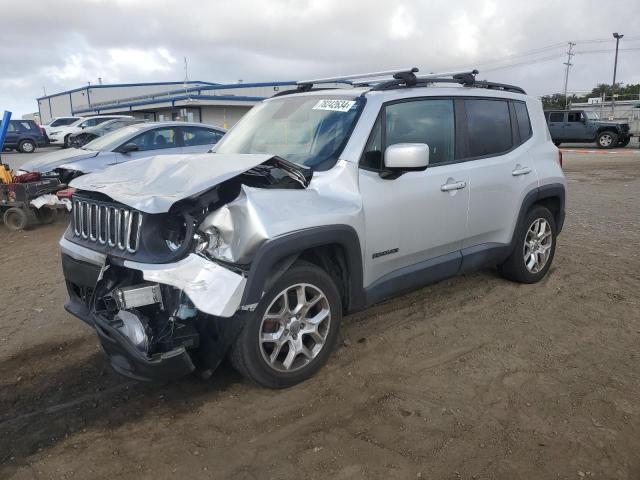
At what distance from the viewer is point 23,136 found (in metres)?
26.7

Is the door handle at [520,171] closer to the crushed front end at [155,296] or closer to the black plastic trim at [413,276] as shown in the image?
the black plastic trim at [413,276]

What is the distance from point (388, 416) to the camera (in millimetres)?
3051

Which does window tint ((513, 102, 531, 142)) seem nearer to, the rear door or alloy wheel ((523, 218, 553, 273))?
the rear door

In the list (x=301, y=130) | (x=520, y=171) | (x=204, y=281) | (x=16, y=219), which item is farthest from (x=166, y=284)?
(x=16, y=219)

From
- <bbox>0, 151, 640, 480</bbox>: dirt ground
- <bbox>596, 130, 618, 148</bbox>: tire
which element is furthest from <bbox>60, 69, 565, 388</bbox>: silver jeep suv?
<bbox>596, 130, 618, 148</bbox>: tire

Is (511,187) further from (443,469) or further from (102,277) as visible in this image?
(102,277)

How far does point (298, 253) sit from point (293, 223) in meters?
0.20

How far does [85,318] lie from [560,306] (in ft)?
12.9

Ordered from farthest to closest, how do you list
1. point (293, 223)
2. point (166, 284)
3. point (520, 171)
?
1. point (520, 171)
2. point (293, 223)
3. point (166, 284)

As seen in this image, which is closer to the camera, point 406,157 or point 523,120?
point 406,157

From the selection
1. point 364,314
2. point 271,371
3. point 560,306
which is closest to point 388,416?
point 271,371

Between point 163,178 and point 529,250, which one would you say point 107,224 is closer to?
point 163,178

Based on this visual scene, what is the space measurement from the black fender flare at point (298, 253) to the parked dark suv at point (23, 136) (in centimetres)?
2813

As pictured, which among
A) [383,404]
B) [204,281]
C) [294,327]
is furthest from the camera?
[294,327]
